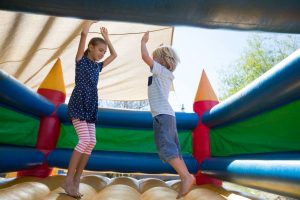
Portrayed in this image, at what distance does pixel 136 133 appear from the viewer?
2652 mm

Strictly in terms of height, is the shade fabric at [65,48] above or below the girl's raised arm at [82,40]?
above

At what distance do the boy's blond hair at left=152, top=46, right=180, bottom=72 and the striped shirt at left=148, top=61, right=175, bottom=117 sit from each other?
2.2 inches

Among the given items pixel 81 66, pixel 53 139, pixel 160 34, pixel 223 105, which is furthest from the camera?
pixel 160 34

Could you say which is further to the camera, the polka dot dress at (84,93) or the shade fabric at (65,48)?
the shade fabric at (65,48)

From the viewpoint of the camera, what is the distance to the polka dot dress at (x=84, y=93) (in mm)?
1720

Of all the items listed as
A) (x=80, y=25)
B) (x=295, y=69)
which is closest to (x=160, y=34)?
(x=80, y=25)

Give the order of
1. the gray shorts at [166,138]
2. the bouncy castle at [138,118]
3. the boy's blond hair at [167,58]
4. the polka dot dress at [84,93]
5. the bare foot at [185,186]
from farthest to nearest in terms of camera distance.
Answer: the boy's blond hair at [167,58] → the polka dot dress at [84,93] → the gray shorts at [166,138] → the bare foot at [185,186] → the bouncy castle at [138,118]

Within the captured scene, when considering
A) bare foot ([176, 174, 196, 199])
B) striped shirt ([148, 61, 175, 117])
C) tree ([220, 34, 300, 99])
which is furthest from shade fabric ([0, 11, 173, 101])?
tree ([220, 34, 300, 99])

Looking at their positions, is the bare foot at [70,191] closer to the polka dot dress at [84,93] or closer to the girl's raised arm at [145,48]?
the polka dot dress at [84,93]

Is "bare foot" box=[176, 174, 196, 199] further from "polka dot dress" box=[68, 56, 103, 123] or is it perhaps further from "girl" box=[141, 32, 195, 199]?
"polka dot dress" box=[68, 56, 103, 123]

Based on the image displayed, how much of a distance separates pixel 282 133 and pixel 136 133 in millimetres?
1410

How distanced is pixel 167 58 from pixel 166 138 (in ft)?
1.75

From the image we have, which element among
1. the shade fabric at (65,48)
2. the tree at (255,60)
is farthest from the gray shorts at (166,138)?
the tree at (255,60)

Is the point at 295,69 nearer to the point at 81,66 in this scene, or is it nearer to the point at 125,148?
the point at 81,66
